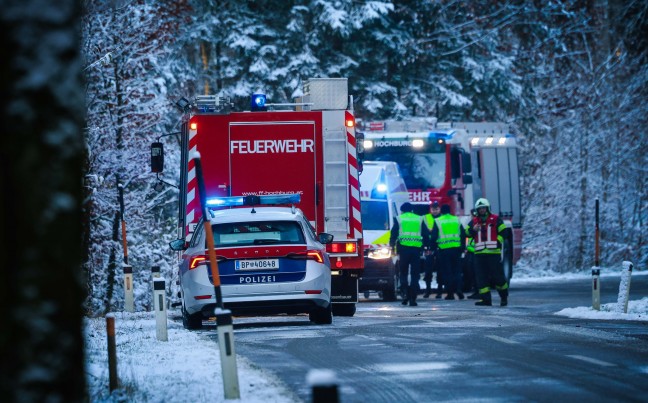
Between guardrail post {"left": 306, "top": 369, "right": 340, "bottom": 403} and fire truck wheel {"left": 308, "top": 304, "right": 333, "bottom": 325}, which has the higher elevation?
guardrail post {"left": 306, "top": 369, "right": 340, "bottom": 403}

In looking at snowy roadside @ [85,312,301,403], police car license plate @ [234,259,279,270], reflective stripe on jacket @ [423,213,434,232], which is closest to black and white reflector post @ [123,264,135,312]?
reflective stripe on jacket @ [423,213,434,232]

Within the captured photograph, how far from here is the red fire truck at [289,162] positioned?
1961 cm

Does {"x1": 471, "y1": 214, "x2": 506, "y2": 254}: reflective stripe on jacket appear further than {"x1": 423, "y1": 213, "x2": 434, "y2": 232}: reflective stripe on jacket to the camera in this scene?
No

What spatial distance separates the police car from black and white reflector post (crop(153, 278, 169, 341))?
838 millimetres

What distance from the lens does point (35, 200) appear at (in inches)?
193

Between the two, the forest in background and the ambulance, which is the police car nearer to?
the ambulance

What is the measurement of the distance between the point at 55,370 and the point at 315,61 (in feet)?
125

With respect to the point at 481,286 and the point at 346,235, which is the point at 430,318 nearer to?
the point at 346,235

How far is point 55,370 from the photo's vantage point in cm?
490

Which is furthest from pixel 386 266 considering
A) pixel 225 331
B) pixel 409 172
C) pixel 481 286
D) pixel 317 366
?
pixel 225 331

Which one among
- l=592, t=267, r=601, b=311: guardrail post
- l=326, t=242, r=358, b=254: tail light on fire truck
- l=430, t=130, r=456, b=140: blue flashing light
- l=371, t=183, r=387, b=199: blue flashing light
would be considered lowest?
l=592, t=267, r=601, b=311: guardrail post

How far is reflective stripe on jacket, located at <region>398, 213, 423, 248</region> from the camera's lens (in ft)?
76.5

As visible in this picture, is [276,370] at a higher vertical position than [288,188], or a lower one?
lower

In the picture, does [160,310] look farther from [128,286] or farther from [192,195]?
[128,286]
